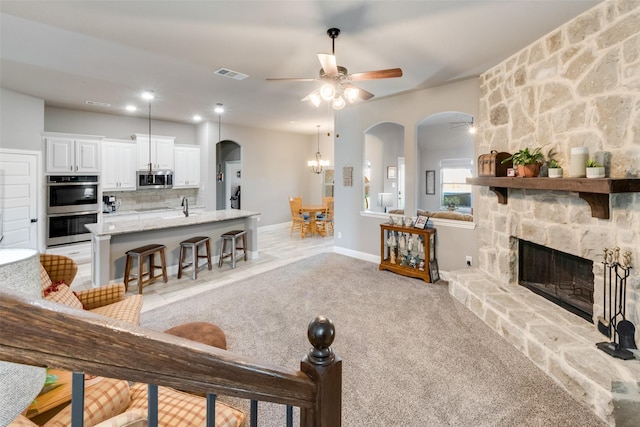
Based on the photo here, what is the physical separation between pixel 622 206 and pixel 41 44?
5681mm

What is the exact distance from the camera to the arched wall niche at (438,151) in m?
8.39

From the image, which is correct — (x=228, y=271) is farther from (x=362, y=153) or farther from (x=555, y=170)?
(x=555, y=170)

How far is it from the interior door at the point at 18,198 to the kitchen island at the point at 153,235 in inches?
58.6

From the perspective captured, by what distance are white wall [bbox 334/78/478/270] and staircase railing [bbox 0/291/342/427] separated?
4205mm

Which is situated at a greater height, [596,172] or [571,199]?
[596,172]

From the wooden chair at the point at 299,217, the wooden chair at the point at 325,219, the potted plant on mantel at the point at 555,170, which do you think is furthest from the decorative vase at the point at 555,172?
the wooden chair at the point at 299,217

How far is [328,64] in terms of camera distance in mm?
2789

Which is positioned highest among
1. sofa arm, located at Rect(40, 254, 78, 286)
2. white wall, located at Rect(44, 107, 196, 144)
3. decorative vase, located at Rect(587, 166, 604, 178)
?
white wall, located at Rect(44, 107, 196, 144)

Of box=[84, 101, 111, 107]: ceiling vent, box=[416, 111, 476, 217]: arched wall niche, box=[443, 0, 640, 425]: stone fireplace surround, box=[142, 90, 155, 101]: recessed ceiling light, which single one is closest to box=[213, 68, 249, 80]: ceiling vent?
box=[142, 90, 155, 101]: recessed ceiling light

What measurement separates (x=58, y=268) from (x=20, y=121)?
4229mm

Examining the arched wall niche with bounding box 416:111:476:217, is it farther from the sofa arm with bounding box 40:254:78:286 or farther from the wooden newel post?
the wooden newel post

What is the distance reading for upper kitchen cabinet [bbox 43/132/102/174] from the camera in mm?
5516

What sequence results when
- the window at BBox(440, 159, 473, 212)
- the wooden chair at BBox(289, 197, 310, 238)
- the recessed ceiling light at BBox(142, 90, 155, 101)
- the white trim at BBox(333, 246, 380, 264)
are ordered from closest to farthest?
the recessed ceiling light at BBox(142, 90, 155, 101)
the white trim at BBox(333, 246, 380, 264)
the wooden chair at BBox(289, 197, 310, 238)
the window at BBox(440, 159, 473, 212)

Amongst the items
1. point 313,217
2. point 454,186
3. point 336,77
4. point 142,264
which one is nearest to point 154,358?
point 336,77
